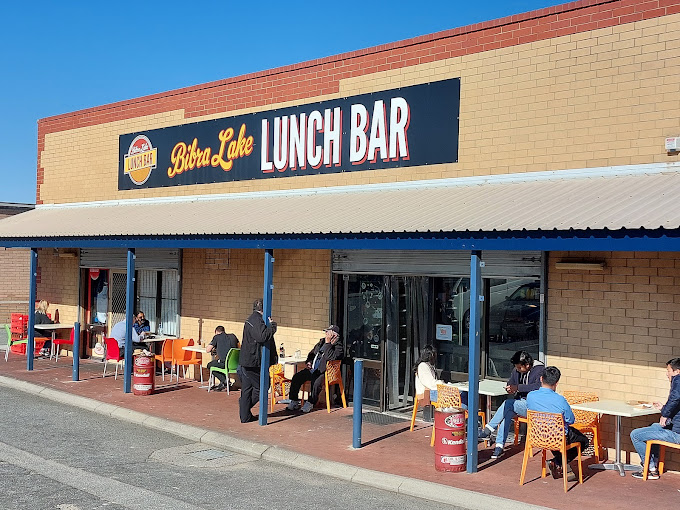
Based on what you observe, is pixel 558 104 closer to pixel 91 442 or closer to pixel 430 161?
pixel 430 161

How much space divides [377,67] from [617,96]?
4390 millimetres

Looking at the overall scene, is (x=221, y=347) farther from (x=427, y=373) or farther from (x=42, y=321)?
(x=42, y=321)

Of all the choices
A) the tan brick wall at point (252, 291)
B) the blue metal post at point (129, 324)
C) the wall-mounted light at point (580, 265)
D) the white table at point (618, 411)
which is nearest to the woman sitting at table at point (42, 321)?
the tan brick wall at point (252, 291)

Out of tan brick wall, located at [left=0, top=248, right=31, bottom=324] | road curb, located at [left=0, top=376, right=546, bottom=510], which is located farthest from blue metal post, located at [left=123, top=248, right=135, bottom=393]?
tan brick wall, located at [left=0, top=248, right=31, bottom=324]

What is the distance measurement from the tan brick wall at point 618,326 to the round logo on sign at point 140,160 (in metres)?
10.2

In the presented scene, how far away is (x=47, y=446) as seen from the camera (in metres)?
10.2

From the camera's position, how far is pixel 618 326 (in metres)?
10.0

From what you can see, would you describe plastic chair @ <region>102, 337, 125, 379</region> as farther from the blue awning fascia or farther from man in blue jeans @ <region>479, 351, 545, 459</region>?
man in blue jeans @ <region>479, 351, 545, 459</region>

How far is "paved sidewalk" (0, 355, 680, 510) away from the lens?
8.35 meters

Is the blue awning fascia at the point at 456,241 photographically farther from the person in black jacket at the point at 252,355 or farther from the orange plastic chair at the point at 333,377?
the orange plastic chair at the point at 333,377

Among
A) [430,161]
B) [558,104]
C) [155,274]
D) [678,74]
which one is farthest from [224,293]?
[678,74]

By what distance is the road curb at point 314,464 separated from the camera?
817 cm

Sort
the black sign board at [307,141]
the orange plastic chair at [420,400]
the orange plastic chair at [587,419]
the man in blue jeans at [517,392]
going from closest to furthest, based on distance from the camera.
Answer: the orange plastic chair at [587,419]
the man in blue jeans at [517,392]
the orange plastic chair at [420,400]
the black sign board at [307,141]

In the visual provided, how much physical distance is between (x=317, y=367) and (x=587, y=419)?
4801mm
